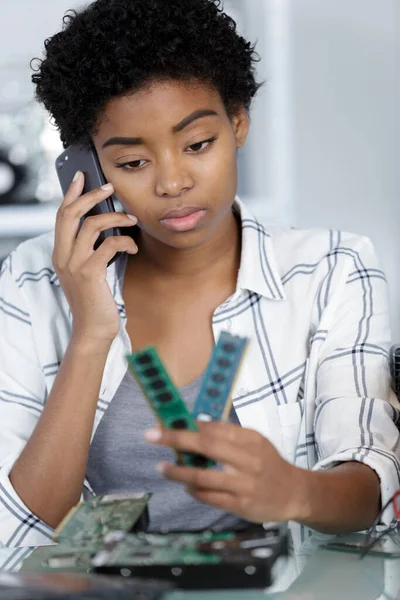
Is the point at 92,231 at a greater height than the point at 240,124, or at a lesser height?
lesser

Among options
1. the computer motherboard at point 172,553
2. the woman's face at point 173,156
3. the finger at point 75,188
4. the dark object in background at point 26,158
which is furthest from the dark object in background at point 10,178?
the computer motherboard at point 172,553

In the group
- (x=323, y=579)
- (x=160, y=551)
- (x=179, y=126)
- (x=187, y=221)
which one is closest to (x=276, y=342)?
(x=187, y=221)

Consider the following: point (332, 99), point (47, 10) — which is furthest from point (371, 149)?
point (47, 10)

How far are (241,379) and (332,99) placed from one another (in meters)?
1.81

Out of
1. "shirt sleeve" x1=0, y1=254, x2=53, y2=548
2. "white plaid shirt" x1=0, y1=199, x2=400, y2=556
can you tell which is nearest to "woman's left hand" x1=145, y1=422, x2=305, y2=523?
"white plaid shirt" x1=0, y1=199, x2=400, y2=556

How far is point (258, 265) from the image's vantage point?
135 cm

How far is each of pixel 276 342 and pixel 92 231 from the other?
0.99ft

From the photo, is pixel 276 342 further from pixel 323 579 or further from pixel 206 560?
pixel 206 560

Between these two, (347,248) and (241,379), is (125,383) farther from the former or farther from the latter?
(347,248)

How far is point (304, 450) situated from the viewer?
1.28 metres

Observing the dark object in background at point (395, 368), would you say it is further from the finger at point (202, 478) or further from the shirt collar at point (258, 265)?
the finger at point (202, 478)

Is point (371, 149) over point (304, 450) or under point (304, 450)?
over

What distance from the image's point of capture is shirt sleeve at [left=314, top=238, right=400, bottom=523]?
3.59 ft

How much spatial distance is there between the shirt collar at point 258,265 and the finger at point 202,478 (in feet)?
1.88
